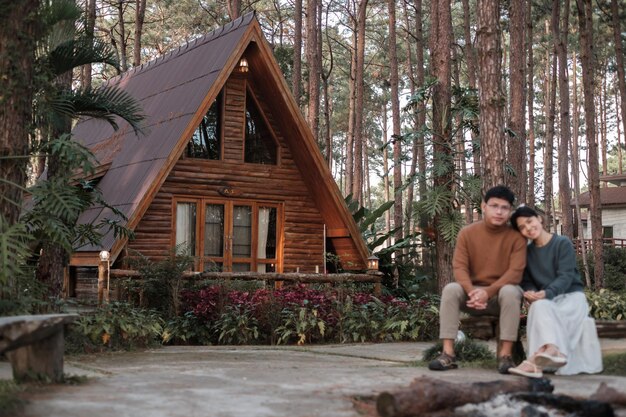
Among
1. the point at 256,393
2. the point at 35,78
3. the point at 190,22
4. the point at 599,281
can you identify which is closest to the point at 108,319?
the point at 35,78

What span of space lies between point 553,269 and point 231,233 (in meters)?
9.82

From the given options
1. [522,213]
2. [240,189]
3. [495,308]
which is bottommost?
[495,308]

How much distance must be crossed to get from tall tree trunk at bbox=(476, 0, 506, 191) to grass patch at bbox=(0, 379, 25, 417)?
291 inches

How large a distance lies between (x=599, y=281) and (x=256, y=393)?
17242mm

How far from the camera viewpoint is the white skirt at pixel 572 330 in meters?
6.49

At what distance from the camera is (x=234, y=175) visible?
53.0 ft

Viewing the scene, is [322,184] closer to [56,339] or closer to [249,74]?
[249,74]

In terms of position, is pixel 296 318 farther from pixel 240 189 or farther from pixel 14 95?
pixel 14 95

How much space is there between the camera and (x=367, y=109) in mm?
55406

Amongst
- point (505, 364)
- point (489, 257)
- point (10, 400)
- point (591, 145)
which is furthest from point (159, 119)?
point (591, 145)

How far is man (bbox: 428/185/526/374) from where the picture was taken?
21.7 feet

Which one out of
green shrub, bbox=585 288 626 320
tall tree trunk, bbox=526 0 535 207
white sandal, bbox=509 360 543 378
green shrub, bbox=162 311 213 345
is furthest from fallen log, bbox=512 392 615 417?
tall tree trunk, bbox=526 0 535 207

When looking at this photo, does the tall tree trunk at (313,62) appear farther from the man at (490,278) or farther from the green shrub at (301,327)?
the man at (490,278)

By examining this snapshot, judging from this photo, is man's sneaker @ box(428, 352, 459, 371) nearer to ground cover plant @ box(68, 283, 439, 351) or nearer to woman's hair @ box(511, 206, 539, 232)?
woman's hair @ box(511, 206, 539, 232)
